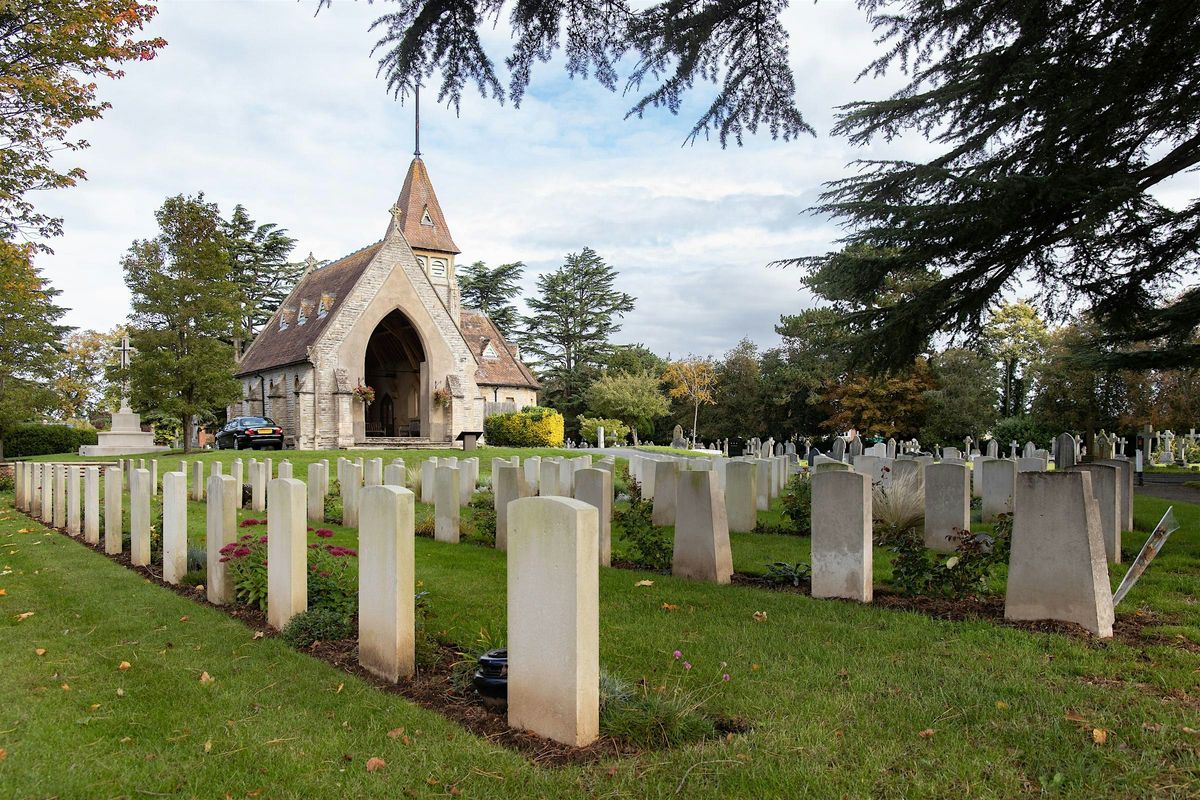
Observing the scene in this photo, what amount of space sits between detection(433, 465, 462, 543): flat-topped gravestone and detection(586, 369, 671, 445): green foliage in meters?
37.7

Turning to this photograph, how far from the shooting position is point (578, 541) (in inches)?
135

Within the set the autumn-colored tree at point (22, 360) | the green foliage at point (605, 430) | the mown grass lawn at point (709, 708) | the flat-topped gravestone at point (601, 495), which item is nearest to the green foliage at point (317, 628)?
the mown grass lawn at point (709, 708)

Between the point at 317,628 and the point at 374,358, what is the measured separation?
126ft

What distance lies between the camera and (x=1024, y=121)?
26.1 ft

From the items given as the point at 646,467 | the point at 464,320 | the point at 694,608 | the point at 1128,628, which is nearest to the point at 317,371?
the point at 464,320

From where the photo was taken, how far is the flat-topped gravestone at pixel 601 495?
297 inches

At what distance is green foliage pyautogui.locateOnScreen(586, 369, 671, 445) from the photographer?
157 feet

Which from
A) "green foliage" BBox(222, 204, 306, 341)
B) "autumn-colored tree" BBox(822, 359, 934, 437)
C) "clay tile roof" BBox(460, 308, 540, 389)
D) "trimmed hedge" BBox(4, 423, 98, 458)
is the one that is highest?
"green foliage" BBox(222, 204, 306, 341)

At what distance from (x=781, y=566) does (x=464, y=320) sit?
4327cm

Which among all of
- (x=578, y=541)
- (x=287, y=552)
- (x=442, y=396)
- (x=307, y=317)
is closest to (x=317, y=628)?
(x=287, y=552)

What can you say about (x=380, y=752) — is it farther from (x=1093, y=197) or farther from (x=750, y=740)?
(x=1093, y=197)

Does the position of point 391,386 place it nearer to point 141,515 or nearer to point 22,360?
point 22,360

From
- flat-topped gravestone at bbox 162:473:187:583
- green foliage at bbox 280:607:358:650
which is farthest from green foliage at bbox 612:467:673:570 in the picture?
flat-topped gravestone at bbox 162:473:187:583

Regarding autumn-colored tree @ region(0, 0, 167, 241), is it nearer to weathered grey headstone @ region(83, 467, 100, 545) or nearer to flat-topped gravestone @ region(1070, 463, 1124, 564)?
weathered grey headstone @ region(83, 467, 100, 545)
